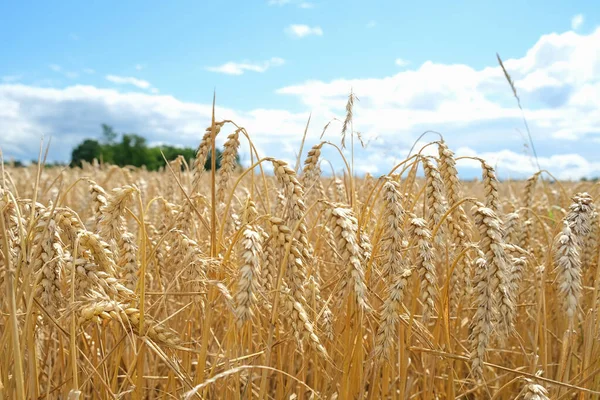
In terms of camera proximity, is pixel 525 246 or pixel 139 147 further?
pixel 139 147

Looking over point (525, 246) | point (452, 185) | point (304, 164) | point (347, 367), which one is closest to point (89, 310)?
point (347, 367)

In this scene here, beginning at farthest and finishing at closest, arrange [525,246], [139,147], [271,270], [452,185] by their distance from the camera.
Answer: [139,147]
[525,246]
[452,185]
[271,270]

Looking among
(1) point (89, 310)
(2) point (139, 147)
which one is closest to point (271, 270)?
(1) point (89, 310)

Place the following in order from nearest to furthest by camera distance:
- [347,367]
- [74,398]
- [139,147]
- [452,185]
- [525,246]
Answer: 1. [74,398]
2. [347,367]
3. [452,185]
4. [525,246]
5. [139,147]

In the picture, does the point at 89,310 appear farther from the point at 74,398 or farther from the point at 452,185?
the point at 452,185

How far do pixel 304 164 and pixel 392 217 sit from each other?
589 mm

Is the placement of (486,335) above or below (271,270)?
below

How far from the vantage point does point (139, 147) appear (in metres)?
50.7

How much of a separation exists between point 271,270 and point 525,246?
173 cm

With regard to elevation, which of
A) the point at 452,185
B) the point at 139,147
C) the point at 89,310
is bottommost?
the point at 89,310

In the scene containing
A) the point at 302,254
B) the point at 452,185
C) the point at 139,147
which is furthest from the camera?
the point at 139,147

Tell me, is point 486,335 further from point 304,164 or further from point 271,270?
point 304,164

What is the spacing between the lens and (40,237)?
1211mm

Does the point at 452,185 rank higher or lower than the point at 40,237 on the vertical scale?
higher
